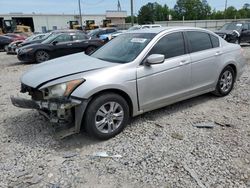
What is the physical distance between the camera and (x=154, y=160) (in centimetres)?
313

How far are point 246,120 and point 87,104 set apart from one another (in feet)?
8.78

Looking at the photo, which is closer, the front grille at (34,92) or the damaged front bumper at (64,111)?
the damaged front bumper at (64,111)

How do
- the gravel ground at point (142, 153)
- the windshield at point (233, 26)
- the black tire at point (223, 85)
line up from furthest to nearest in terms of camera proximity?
the windshield at point (233, 26), the black tire at point (223, 85), the gravel ground at point (142, 153)

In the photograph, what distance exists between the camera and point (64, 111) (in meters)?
3.35

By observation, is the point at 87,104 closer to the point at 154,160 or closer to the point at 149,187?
the point at 154,160

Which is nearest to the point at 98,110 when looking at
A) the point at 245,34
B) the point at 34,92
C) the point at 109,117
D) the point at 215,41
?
the point at 109,117

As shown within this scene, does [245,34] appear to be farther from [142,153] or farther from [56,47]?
[142,153]

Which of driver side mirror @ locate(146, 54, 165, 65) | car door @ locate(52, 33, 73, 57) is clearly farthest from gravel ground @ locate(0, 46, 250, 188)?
car door @ locate(52, 33, 73, 57)

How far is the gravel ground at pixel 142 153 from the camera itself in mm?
2807

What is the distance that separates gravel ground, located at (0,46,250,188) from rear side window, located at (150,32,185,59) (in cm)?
109

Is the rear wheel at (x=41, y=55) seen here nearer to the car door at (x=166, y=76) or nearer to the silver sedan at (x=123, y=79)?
the silver sedan at (x=123, y=79)

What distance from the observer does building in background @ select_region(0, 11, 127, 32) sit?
167 ft

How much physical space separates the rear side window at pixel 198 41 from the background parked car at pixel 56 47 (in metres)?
6.64

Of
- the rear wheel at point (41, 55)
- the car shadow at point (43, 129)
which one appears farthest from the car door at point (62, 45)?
the car shadow at point (43, 129)
